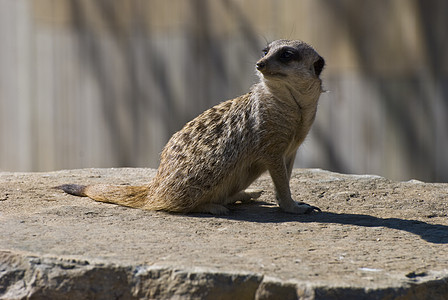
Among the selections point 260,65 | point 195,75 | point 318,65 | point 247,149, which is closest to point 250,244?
point 247,149

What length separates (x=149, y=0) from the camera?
18.6ft

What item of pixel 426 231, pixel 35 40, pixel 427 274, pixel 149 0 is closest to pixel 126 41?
pixel 149 0

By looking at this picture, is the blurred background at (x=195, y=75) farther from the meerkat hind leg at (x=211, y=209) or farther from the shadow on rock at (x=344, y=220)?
the meerkat hind leg at (x=211, y=209)

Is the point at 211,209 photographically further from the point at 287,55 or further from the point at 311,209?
the point at 287,55

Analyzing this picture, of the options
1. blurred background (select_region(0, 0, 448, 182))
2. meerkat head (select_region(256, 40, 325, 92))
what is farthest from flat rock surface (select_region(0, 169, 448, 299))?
blurred background (select_region(0, 0, 448, 182))

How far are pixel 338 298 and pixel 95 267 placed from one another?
0.85 m

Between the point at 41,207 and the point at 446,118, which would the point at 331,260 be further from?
the point at 446,118

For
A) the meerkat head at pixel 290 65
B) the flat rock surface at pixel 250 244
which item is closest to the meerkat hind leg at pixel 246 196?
the flat rock surface at pixel 250 244

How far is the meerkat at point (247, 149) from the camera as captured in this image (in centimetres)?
355

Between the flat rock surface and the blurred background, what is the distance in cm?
133

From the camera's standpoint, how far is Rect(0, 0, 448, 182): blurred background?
5.32m

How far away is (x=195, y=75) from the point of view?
5.65 meters

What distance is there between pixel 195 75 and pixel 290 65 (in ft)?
7.28

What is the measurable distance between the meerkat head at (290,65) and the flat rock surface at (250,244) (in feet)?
2.21
